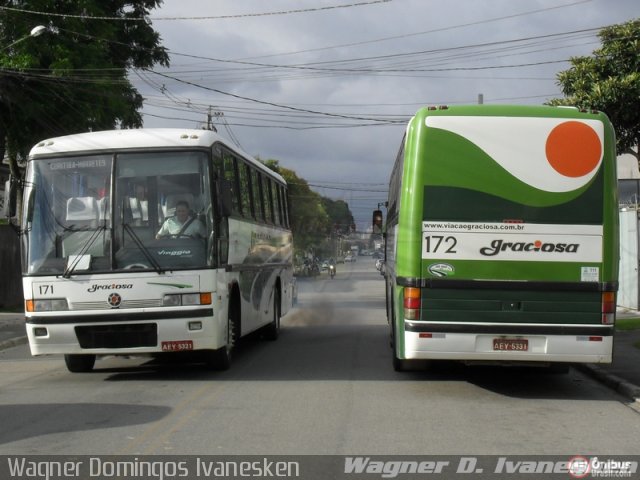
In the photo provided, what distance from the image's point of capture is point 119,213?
10703 mm

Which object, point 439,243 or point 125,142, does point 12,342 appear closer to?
point 125,142

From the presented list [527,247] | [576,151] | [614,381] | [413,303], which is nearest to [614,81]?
[576,151]

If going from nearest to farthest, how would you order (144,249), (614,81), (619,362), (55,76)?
(144,249)
(619,362)
(614,81)
(55,76)

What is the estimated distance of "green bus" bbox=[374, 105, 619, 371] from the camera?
9.54 m

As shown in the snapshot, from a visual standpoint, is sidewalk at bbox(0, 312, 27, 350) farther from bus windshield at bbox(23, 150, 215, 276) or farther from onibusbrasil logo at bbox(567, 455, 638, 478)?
onibusbrasil logo at bbox(567, 455, 638, 478)

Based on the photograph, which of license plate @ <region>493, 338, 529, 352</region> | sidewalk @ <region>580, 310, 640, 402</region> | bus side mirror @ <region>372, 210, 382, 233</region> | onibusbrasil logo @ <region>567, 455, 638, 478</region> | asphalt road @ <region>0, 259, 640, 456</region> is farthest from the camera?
bus side mirror @ <region>372, 210, 382, 233</region>

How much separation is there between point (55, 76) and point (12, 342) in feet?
30.6

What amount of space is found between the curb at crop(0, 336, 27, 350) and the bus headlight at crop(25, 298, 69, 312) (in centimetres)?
622

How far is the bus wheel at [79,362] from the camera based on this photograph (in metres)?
11.9

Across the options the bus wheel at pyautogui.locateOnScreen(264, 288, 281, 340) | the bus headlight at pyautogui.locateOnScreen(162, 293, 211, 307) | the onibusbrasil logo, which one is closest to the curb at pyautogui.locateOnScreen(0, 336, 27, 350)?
the bus wheel at pyautogui.locateOnScreen(264, 288, 281, 340)

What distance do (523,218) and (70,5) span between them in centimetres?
1963

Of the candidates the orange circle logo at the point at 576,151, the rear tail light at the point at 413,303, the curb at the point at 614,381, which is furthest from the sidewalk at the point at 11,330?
the orange circle logo at the point at 576,151

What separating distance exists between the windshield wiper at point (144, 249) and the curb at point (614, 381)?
591 cm

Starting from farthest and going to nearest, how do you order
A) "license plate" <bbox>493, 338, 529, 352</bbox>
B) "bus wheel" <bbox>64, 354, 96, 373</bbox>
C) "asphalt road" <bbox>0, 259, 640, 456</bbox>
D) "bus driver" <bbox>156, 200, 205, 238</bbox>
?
1. "bus wheel" <bbox>64, 354, 96, 373</bbox>
2. "bus driver" <bbox>156, 200, 205, 238</bbox>
3. "license plate" <bbox>493, 338, 529, 352</bbox>
4. "asphalt road" <bbox>0, 259, 640, 456</bbox>
